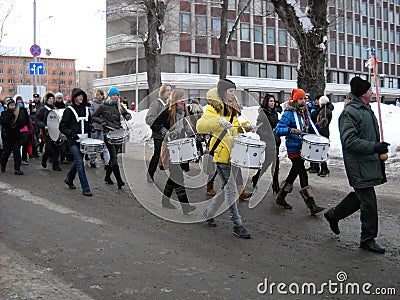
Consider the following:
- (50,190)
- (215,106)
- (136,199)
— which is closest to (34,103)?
(50,190)

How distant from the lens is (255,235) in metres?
7.29

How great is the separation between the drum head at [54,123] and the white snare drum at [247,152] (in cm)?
787

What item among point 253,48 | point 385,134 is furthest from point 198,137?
point 253,48

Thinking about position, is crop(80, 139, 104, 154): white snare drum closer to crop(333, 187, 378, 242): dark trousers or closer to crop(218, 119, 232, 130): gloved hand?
crop(218, 119, 232, 130): gloved hand

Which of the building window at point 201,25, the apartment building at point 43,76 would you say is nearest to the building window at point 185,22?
the building window at point 201,25

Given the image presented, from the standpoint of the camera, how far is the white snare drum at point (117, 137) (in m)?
11.1

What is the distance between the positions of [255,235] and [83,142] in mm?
4167

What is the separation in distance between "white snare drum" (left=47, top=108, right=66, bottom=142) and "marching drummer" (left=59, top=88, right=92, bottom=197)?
3594 mm

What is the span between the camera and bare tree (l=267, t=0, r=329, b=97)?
17859 mm

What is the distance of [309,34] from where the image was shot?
17859 mm

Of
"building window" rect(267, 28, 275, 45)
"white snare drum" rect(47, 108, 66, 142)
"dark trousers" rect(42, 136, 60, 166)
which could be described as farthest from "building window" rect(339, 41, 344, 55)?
"dark trousers" rect(42, 136, 60, 166)

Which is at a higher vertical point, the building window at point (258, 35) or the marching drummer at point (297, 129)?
the building window at point (258, 35)

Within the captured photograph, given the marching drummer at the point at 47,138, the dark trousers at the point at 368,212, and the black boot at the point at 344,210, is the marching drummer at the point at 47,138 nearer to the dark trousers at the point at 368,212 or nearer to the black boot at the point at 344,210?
the black boot at the point at 344,210

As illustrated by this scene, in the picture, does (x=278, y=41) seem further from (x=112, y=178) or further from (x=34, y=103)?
(x=112, y=178)
